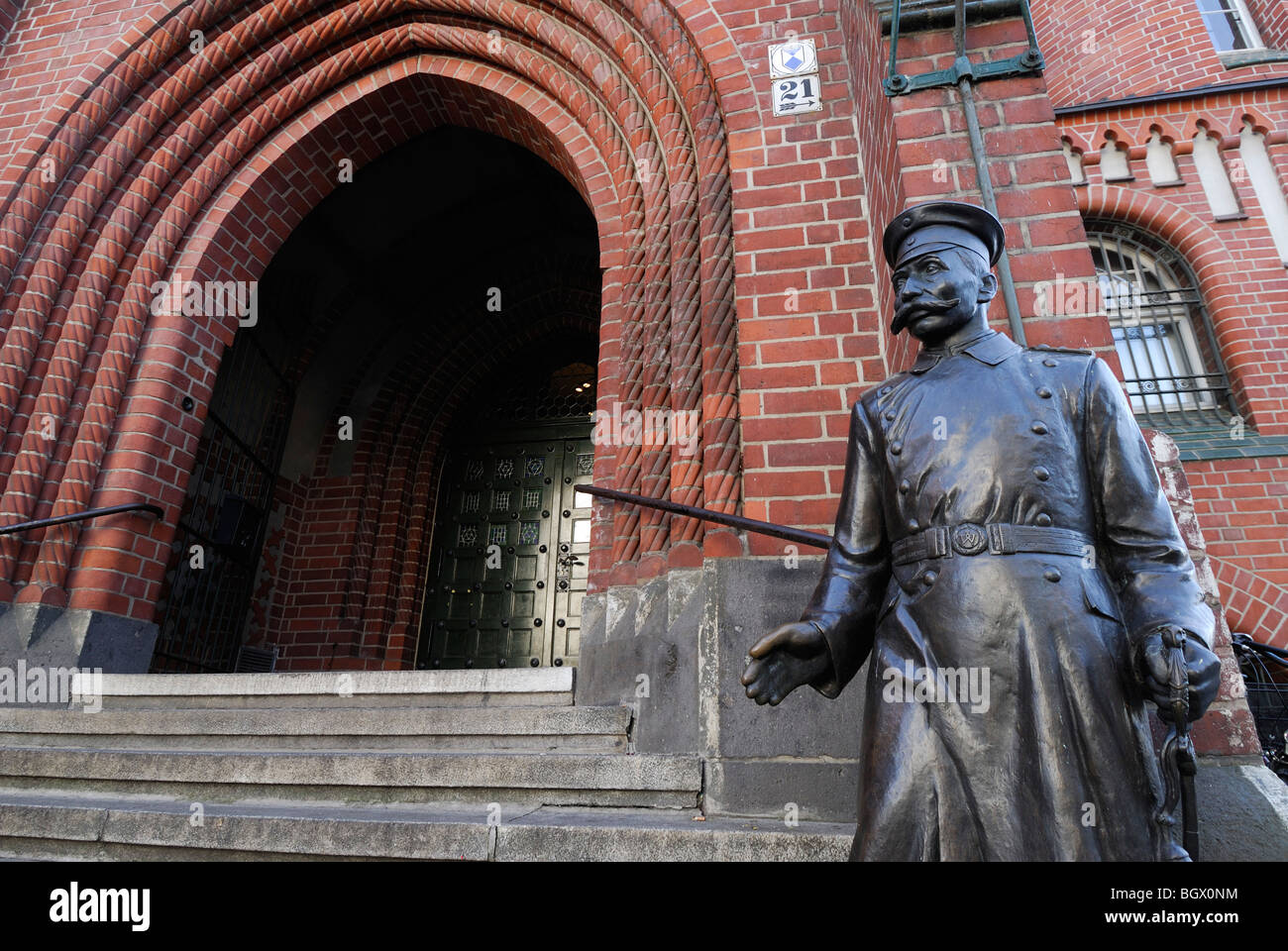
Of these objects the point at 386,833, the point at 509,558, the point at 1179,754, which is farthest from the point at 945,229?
the point at 509,558

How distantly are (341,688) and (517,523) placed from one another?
3.18m

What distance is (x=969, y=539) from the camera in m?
1.34

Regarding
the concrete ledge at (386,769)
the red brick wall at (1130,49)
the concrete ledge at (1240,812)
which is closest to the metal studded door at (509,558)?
the concrete ledge at (386,769)

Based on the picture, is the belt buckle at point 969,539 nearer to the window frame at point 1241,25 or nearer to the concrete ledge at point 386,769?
the concrete ledge at point 386,769

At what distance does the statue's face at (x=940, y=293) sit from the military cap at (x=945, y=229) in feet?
0.08

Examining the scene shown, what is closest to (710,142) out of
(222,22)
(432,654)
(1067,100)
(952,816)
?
(952,816)

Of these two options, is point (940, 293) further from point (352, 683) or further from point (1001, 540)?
point (352, 683)

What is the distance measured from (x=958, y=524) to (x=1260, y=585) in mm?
6101

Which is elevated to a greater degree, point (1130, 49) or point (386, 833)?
point (1130, 49)

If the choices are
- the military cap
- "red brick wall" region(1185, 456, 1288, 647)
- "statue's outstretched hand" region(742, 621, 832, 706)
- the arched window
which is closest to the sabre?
"statue's outstretched hand" region(742, 621, 832, 706)

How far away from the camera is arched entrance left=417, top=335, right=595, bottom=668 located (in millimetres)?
6086

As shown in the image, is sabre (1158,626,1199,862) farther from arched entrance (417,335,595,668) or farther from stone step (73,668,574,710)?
arched entrance (417,335,595,668)

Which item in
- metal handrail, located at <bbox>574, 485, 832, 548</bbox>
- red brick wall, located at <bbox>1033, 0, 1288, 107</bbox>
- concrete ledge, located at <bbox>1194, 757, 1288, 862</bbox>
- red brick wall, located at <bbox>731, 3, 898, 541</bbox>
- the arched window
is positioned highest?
red brick wall, located at <bbox>1033, 0, 1288, 107</bbox>

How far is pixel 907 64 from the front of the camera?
9.05 feet
